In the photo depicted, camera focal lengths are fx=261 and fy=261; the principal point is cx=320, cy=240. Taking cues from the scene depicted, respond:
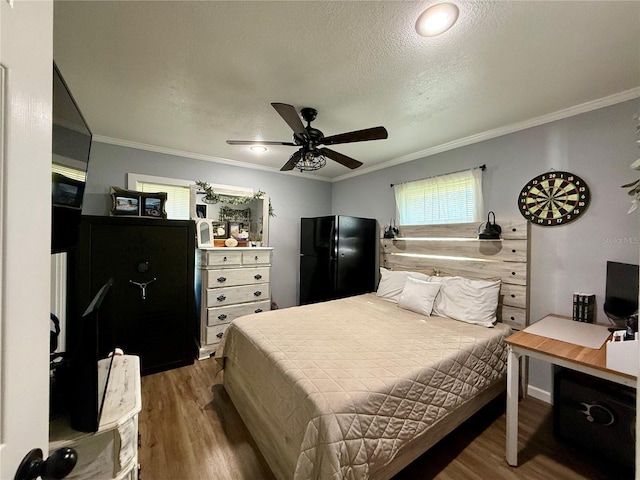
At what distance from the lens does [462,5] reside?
48.2 inches

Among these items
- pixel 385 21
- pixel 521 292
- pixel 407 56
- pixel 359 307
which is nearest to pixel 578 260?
pixel 521 292

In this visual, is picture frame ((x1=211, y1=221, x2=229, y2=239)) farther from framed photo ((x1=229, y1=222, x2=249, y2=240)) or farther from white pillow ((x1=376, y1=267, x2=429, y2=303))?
white pillow ((x1=376, y1=267, x2=429, y2=303))

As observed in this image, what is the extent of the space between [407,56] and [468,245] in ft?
6.63

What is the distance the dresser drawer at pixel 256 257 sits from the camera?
130 inches

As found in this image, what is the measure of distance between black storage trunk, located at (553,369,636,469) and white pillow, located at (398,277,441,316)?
104cm

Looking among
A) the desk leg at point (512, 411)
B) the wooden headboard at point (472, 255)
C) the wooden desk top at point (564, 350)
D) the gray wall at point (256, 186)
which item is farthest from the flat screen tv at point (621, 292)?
the gray wall at point (256, 186)

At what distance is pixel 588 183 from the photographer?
2.11 metres

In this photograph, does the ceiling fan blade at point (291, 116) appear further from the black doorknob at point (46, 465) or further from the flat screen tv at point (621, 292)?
the flat screen tv at point (621, 292)

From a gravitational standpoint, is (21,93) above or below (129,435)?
above

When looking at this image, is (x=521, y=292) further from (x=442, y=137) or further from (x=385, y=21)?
(x=385, y=21)

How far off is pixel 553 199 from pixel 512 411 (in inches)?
69.4

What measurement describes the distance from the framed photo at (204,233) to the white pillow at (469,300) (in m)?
2.72

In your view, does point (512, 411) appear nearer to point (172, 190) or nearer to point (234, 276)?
point (234, 276)

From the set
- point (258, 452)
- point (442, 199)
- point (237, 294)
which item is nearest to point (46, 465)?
point (258, 452)
